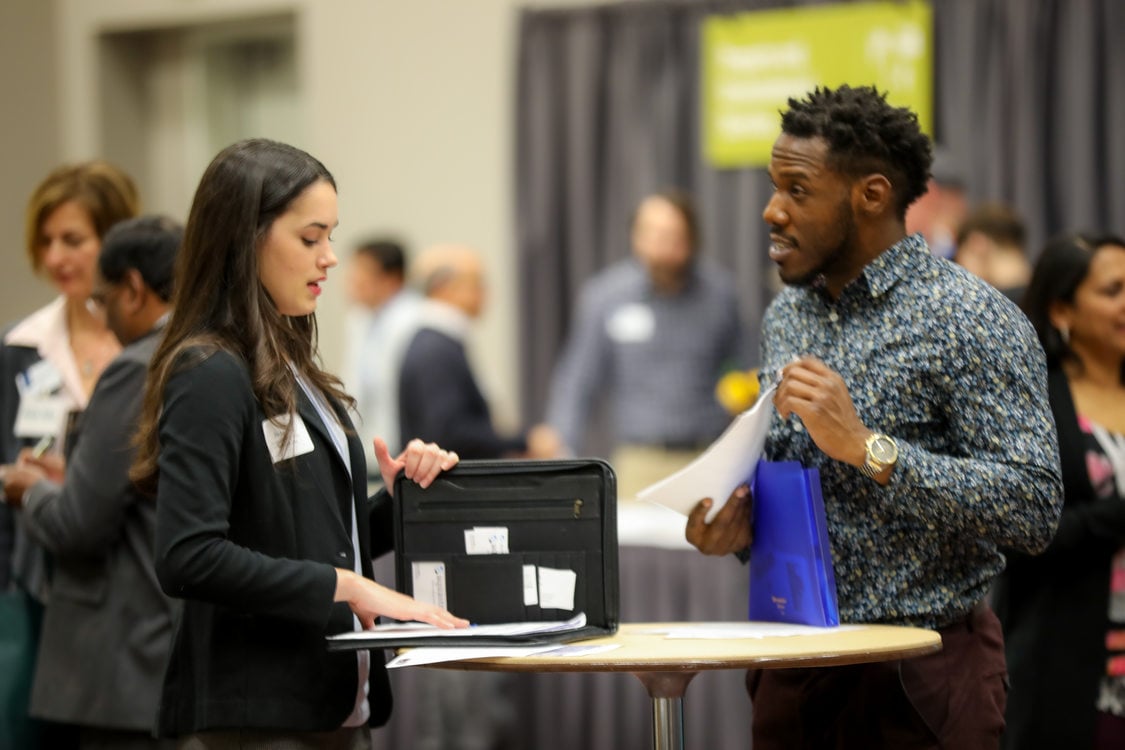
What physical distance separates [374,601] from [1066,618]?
4.73 ft

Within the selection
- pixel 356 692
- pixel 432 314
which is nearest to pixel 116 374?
pixel 356 692

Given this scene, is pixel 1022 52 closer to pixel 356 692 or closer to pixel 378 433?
pixel 378 433

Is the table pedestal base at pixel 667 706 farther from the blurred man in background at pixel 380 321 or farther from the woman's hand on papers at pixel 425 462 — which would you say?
the blurred man in background at pixel 380 321

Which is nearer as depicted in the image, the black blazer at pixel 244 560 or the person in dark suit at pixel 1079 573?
the black blazer at pixel 244 560

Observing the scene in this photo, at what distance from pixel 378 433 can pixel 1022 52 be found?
3.17 m

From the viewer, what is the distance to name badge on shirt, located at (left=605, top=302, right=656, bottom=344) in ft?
18.9

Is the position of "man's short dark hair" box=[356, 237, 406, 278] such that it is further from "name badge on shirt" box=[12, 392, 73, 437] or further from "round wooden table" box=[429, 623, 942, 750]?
"round wooden table" box=[429, 623, 942, 750]

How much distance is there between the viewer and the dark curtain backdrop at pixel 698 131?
543cm

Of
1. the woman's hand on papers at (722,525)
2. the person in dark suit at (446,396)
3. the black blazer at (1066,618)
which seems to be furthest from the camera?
the person in dark suit at (446,396)

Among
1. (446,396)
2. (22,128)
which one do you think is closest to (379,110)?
(22,128)

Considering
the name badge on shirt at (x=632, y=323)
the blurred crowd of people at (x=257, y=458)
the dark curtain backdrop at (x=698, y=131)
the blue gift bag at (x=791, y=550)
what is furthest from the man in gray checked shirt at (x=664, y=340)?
the blue gift bag at (x=791, y=550)

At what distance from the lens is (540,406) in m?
6.68

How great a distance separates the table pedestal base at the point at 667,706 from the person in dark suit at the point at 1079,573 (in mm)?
927

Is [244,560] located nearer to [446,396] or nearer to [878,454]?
[878,454]
